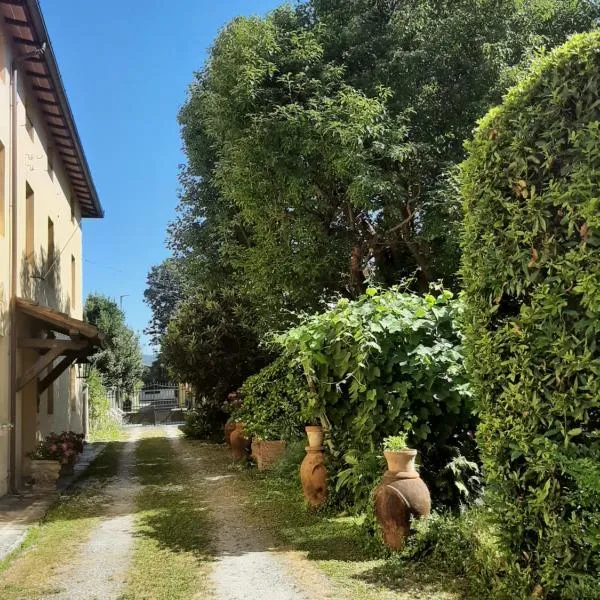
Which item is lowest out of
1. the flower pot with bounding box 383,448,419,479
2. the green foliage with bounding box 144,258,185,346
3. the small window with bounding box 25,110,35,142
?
the flower pot with bounding box 383,448,419,479

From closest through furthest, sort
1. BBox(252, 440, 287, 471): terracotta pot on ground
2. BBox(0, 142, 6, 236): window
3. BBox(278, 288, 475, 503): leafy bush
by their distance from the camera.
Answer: BBox(278, 288, 475, 503): leafy bush < BBox(0, 142, 6, 236): window < BBox(252, 440, 287, 471): terracotta pot on ground

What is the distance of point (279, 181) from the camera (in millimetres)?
11406

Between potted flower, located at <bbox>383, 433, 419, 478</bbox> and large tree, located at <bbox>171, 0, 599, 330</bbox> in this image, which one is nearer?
potted flower, located at <bbox>383, 433, 419, 478</bbox>

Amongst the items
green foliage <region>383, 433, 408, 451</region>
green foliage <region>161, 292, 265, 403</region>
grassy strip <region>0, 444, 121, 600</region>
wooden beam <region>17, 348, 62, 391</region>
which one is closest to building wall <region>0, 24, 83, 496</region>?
wooden beam <region>17, 348, 62, 391</region>

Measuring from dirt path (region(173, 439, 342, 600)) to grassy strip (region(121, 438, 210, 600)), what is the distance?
15 cm

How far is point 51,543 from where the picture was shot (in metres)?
6.62

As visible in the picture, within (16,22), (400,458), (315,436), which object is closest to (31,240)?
(16,22)

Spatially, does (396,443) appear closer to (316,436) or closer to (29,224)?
(316,436)

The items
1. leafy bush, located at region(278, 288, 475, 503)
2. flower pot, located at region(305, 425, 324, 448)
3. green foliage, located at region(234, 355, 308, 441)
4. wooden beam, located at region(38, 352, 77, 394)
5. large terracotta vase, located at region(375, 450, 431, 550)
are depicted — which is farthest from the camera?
wooden beam, located at region(38, 352, 77, 394)

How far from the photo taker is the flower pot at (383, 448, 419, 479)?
544 centimetres

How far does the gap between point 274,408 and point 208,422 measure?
789cm

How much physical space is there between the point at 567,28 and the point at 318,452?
9522mm

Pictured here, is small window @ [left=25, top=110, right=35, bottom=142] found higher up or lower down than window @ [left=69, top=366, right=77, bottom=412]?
higher up

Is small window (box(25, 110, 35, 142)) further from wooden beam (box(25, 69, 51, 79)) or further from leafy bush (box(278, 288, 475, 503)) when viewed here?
leafy bush (box(278, 288, 475, 503))
